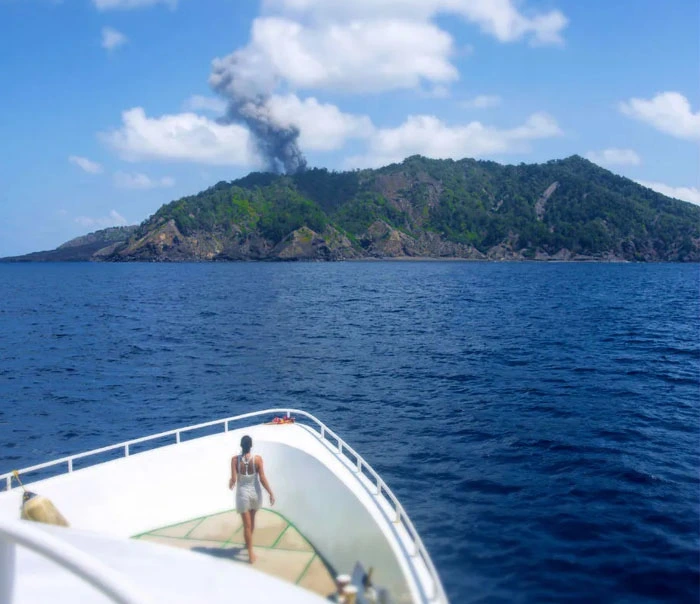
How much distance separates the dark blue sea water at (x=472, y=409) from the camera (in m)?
12.2

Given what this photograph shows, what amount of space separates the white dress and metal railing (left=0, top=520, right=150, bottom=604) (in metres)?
5.48

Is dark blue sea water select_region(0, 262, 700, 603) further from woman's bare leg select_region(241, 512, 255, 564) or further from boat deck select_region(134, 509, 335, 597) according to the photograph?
woman's bare leg select_region(241, 512, 255, 564)

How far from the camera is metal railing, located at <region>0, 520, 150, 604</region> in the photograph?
380 centimetres

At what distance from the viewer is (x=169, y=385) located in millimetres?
28844

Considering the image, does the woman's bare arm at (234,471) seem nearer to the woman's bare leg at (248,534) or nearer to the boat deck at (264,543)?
the woman's bare leg at (248,534)

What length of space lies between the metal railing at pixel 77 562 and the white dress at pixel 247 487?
548 cm

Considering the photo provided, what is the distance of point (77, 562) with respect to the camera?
386cm

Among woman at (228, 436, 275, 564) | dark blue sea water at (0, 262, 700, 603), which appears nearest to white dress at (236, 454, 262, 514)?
woman at (228, 436, 275, 564)

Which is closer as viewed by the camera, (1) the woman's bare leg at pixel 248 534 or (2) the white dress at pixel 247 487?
(1) the woman's bare leg at pixel 248 534

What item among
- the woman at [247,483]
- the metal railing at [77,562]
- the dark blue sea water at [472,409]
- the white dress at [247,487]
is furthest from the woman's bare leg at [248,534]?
the metal railing at [77,562]

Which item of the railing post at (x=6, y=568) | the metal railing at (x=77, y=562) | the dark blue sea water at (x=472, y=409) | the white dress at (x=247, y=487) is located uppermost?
the metal railing at (x=77, y=562)

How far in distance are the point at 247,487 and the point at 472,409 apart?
15107 millimetres

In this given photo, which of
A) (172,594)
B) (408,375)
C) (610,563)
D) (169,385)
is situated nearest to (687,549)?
(610,563)

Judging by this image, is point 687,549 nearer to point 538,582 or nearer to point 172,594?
point 538,582
